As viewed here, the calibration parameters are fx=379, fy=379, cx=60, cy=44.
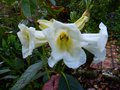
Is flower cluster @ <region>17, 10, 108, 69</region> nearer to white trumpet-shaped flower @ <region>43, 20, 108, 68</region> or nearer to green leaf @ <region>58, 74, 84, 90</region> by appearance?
white trumpet-shaped flower @ <region>43, 20, 108, 68</region>

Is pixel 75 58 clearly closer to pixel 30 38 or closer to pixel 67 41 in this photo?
pixel 67 41

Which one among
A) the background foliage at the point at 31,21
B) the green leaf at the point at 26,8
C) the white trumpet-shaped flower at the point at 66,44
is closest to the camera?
the white trumpet-shaped flower at the point at 66,44

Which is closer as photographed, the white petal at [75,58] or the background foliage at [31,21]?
the white petal at [75,58]

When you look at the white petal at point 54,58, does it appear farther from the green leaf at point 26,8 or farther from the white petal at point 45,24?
the green leaf at point 26,8

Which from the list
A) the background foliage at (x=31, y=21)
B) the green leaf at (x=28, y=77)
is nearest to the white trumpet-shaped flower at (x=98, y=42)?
the background foliage at (x=31, y=21)

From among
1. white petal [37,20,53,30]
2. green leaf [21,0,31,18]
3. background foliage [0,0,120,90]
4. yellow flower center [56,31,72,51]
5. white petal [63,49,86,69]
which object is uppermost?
white petal [37,20,53,30]

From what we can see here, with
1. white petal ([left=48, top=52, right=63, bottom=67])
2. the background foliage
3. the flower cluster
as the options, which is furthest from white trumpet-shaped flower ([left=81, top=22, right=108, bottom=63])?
the background foliage

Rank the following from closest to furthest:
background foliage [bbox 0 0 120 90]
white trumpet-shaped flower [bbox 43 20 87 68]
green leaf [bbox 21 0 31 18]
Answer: white trumpet-shaped flower [bbox 43 20 87 68] < green leaf [bbox 21 0 31 18] < background foliage [bbox 0 0 120 90]

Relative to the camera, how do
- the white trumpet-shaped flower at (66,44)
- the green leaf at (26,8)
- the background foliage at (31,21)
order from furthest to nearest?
the background foliage at (31,21), the green leaf at (26,8), the white trumpet-shaped flower at (66,44)

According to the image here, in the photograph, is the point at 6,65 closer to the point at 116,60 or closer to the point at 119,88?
the point at 119,88
